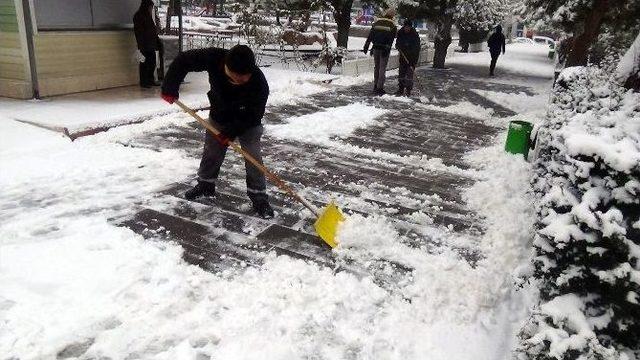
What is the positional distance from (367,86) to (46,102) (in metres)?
7.44

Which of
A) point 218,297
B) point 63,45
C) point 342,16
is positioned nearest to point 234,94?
point 218,297

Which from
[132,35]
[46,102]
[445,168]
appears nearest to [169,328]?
[445,168]

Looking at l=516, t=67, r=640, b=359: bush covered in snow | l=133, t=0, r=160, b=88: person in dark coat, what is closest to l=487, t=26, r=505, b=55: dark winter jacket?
l=133, t=0, r=160, b=88: person in dark coat

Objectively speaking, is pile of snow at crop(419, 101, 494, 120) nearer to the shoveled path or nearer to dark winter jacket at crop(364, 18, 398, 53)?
the shoveled path

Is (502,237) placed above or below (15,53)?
below

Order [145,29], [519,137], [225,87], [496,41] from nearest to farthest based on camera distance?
[225,87] → [519,137] → [145,29] → [496,41]

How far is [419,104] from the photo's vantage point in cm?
1073

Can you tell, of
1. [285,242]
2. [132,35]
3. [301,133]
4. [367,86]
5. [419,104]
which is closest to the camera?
[285,242]

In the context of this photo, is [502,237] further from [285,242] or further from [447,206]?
[285,242]

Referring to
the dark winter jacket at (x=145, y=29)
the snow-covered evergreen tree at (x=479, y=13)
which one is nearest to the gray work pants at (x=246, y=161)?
the dark winter jacket at (x=145, y=29)

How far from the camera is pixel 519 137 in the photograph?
6.73 meters

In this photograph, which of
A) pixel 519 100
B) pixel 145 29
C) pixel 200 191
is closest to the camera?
pixel 200 191

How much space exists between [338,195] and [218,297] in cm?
224

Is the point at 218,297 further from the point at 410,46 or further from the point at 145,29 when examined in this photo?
the point at 410,46
